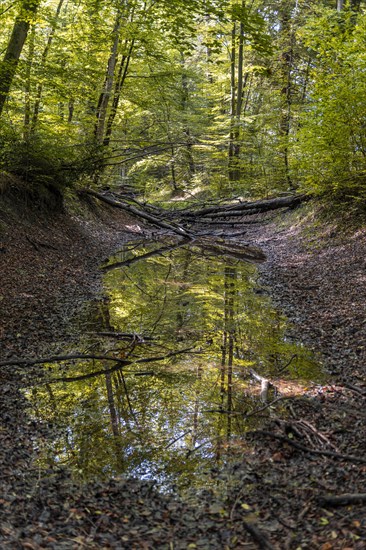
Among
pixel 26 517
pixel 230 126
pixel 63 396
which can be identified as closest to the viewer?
pixel 26 517

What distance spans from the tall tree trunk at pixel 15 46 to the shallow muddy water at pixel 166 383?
5.38 meters

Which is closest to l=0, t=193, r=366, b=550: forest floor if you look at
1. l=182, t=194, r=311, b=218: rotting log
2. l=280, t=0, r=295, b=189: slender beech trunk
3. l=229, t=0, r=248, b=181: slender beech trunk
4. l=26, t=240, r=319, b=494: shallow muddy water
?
l=26, t=240, r=319, b=494: shallow muddy water

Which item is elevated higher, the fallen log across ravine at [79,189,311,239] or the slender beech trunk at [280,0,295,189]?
the slender beech trunk at [280,0,295,189]

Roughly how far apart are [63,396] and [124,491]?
2.17 meters

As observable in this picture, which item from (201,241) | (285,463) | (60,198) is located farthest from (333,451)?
(201,241)

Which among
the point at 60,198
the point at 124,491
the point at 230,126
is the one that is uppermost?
the point at 230,126

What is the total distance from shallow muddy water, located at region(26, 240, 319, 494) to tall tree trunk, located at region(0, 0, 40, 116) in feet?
17.7

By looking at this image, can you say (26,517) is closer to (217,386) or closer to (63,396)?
(63,396)

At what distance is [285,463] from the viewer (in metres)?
4.55

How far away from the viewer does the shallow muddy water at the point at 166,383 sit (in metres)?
4.87

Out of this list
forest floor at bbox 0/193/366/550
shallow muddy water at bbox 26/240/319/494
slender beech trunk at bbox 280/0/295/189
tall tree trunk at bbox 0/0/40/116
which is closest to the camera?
forest floor at bbox 0/193/366/550

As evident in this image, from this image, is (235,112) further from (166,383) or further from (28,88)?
(166,383)

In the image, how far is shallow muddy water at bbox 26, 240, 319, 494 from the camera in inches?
192

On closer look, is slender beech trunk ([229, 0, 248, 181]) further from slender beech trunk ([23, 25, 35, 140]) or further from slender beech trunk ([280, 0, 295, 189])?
slender beech trunk ([23, 25, 35, 140])
